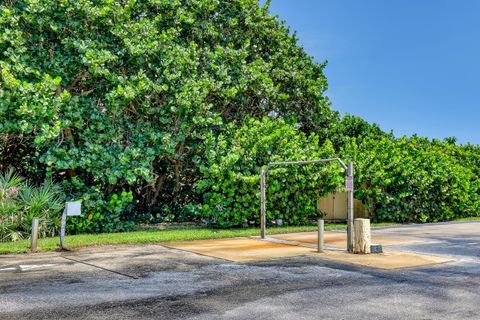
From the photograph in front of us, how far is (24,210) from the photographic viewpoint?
17031mm

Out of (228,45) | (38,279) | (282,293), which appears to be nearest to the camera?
(282,293)

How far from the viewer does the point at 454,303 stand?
784 centimetres

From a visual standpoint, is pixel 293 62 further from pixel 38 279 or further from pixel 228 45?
pixel 38 279

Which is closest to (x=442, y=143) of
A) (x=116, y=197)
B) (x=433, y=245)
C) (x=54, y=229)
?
(x=433, y=245)

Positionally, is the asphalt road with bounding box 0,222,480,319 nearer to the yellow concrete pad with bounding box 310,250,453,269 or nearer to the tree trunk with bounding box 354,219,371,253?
the yellow concrete pad with bounding box 310,250,453,269

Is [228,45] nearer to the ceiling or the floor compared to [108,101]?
nearer to the ceiling

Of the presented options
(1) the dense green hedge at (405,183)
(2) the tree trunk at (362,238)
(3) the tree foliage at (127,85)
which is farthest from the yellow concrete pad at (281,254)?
(1) the dense green hedge at (405,183)

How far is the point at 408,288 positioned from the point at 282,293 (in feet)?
8.12

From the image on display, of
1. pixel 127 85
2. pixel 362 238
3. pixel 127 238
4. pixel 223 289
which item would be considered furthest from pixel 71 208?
pixel 362 238

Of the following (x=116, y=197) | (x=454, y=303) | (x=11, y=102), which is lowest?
(x=454, y=303)

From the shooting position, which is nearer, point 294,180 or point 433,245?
point 433,245

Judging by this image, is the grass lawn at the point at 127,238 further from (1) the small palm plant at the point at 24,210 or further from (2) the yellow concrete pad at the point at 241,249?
(2) the yellow concrete pad at the point at 241,249

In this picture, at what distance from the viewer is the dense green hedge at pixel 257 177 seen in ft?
67.3

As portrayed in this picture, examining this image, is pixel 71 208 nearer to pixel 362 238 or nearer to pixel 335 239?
pixel 362 238
